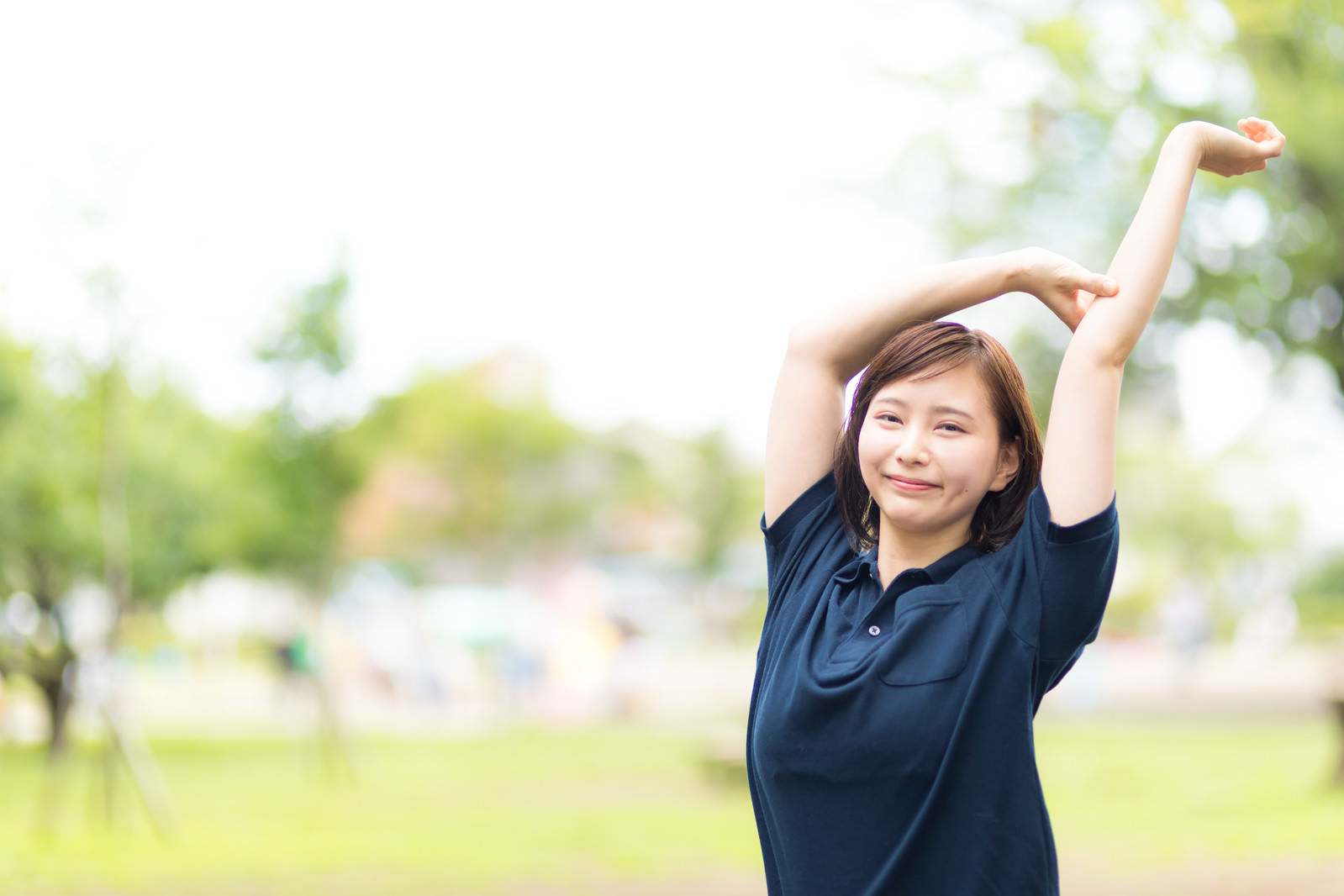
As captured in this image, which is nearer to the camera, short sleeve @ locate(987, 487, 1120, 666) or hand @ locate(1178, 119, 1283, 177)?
short sleeve @ locate(987, 487, 1120, 666)

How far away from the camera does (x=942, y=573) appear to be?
156 centimetres

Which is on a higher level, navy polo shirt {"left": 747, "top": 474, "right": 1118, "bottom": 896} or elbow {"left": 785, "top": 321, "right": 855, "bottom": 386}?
elbow {"left": 785, "top": 321, "right": 855, "bottom": 386}

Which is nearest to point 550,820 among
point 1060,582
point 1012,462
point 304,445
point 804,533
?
point 304,445

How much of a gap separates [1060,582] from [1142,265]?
1.31 ft

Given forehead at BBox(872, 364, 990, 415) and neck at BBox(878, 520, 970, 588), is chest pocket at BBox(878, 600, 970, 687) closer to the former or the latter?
neck at BBox(878, 520, 970, 588)

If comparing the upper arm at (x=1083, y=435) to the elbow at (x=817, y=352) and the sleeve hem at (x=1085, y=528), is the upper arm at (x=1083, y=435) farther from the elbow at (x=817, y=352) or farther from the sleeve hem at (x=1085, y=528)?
the elbow at (x=817, y=352)

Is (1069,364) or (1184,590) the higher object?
(1069,364)

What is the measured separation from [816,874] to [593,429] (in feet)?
129

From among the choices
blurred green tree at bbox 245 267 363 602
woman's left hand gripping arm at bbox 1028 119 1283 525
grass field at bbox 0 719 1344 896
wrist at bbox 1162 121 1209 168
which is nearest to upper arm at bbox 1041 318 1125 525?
woman's left hand gripping arm at bbox 1028 119 1283 525

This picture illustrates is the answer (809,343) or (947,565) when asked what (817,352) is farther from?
(947,565)

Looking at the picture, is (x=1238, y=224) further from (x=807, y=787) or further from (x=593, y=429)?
(x=593, y=429)

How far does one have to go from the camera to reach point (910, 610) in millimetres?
1514

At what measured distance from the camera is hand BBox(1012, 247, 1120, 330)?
61.3 inches

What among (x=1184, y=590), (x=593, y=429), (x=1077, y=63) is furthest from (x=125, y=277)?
(x=593, y=429)
